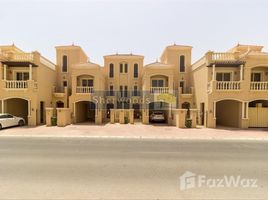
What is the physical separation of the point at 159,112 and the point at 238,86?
9572mm

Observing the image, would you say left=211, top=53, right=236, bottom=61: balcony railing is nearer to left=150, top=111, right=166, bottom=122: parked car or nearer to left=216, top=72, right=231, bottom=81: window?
left=216, top=72, right=231, bottom=81: window

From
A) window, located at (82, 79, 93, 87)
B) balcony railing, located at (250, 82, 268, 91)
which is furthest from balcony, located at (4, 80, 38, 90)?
balcony railing, located at (250, 82, 268, 91)

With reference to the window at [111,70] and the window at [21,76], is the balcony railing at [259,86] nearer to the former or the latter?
the window at [111,70]

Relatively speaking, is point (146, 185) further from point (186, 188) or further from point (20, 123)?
point (20, 123)

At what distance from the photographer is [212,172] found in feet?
19.2

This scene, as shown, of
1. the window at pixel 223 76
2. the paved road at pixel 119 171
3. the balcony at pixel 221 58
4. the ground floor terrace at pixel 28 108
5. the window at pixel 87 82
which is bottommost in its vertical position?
the paved road at pixel 119 171

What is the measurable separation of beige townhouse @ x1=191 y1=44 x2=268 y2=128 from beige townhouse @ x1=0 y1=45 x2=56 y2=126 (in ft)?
64.9

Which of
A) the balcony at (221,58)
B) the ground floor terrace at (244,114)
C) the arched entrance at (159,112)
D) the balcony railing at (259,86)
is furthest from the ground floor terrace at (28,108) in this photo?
the balcony railing at (259,86)

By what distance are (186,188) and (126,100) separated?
74.3ft

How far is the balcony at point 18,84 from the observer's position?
60.8 feet

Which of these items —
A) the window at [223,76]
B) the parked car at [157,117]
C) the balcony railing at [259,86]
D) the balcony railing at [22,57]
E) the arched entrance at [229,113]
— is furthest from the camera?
the parked car at [157,117]

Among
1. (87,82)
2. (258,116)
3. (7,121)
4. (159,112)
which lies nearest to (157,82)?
(159,112)

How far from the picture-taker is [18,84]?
18844mm

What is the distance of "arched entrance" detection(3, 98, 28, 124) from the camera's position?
64.3ft
